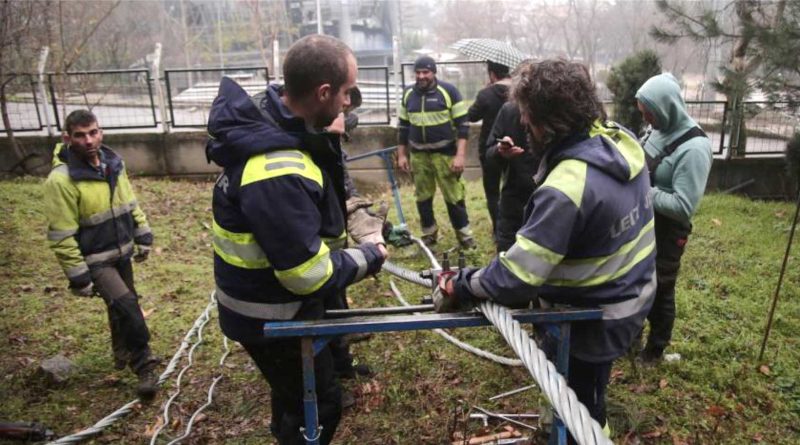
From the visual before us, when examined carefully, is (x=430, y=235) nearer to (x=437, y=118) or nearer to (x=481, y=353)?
(x=437, y=118)

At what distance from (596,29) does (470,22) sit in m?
5.94

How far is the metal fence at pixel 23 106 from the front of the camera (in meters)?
11.0

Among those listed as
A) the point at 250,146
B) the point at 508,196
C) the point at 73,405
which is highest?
the point at 250,146

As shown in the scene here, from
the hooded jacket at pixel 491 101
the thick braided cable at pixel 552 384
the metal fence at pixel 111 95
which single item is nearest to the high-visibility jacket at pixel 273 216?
the thick braided cable at pixel 552 384

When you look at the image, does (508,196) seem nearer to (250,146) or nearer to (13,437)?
(250,146)

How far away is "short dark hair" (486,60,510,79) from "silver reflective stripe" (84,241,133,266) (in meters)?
Result: 3.78

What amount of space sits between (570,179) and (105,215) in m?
3.31

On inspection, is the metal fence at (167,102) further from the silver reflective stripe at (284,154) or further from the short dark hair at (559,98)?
the silver reflective stripe at (284,154)

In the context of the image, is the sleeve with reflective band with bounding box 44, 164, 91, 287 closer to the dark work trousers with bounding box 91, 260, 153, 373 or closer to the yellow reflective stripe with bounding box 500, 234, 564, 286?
the dark work trousers with bounding box 91, 260, 153, 373

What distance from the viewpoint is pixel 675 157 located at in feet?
11.3

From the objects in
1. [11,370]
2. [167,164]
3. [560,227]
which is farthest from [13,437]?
[167,164]

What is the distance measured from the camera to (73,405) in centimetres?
411

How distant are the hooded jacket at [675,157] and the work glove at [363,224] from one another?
1.72 m

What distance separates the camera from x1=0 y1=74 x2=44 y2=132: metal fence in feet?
36.1
